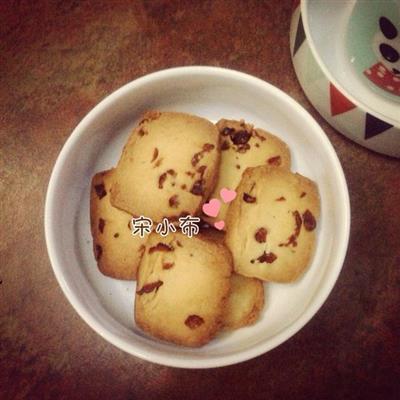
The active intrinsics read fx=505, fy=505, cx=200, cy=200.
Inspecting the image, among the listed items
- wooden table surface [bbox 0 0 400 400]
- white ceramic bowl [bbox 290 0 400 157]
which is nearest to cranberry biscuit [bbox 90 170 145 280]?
wooden table surface [bbox 0 0 400 400]

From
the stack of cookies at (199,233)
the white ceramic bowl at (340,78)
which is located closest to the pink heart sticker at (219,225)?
the stack of cookies at (199,233)

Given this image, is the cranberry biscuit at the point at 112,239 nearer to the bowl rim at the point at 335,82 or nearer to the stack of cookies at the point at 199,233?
the stack of cookies at the point at 199,233

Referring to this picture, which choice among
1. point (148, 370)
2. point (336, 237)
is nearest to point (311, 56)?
point (336, 237)

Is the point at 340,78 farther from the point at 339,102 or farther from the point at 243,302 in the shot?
the point at 243,302

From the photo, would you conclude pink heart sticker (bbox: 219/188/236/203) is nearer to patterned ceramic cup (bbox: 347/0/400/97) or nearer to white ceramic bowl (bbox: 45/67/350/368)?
white ceramic bowl (bbox: 45/67/350/368)

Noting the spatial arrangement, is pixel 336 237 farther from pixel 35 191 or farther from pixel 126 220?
pixel 35 191
